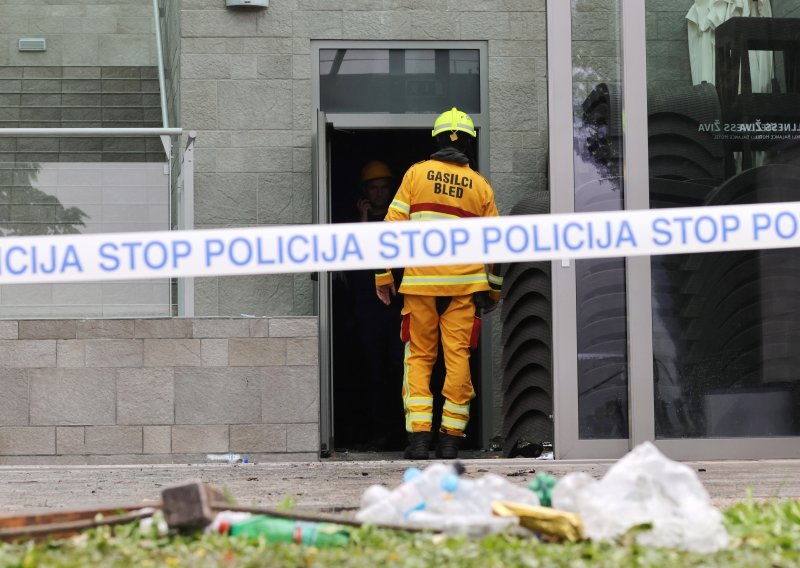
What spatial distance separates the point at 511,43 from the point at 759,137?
2.57 m

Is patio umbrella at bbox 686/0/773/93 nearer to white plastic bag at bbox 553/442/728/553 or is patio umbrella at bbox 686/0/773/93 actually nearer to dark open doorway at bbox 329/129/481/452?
dark open doorway at bbox 329/129/481/452

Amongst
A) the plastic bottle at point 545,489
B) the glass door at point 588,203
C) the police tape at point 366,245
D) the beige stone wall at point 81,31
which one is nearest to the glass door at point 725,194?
the glass door at point 588,203

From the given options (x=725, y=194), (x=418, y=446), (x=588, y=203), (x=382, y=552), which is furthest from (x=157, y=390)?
(x=382, y=552)

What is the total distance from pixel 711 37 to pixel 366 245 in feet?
10.2

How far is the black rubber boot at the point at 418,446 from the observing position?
7520 millimetres

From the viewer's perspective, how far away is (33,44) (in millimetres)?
10078

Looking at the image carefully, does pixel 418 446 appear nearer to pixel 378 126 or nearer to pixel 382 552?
pixel 378 126

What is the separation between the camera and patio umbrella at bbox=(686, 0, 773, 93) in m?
7.12

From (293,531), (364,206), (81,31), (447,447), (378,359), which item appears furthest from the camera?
(378,359)

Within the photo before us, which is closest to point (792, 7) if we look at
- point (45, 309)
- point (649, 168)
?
point (649, 168)

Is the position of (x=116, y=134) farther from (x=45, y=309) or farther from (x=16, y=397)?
(x=16, y=397)

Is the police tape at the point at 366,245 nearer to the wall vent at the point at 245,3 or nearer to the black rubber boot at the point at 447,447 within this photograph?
the black rubber boot at the point at 447,447

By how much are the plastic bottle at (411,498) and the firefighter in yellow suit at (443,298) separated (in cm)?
336

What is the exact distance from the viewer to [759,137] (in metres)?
7.12
